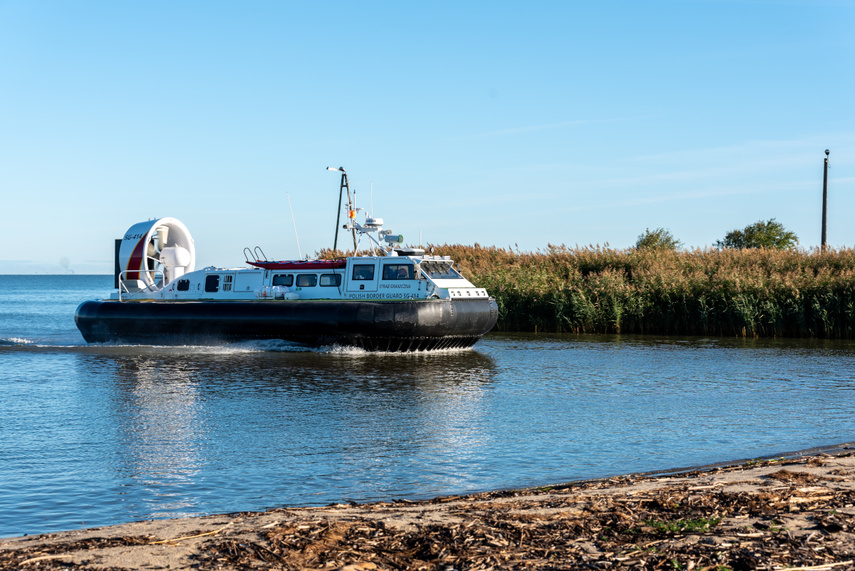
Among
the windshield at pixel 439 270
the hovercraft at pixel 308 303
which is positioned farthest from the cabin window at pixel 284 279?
the windshield at pixel 439 270

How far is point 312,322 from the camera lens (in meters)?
18.3

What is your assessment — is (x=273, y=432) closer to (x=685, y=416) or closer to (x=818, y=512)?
(x=685, y=416)

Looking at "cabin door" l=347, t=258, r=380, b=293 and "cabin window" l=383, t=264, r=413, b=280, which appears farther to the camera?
"cabin door" l=347, t=258, r=380, b=293

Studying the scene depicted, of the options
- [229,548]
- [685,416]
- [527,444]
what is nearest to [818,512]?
[229,548]

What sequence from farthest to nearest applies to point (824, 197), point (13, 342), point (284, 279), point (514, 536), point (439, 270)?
point (824, 197) < point (13, 342) < point (284, 279) < point (439, 270) < point (514, 536)

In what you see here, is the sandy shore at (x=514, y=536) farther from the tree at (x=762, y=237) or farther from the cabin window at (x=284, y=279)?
the tree at (x=762, y=237)

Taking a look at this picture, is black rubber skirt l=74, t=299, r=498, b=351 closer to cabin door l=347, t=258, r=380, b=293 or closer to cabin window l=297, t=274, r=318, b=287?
cabin door l=347, t=258, r=380, b=293

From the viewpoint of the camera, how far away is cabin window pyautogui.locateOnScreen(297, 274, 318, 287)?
19.1 m

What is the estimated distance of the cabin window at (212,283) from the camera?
2012cm

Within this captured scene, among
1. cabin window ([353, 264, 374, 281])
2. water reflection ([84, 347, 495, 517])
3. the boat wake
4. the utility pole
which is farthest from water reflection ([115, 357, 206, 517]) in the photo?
the utility pole

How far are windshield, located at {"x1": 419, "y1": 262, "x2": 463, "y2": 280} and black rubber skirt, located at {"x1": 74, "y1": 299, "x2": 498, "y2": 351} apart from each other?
91 cm

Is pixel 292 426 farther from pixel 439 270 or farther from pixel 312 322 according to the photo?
pixel 439 270

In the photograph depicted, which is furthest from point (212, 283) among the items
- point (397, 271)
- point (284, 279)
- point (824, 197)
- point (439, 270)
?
point (824, 197)

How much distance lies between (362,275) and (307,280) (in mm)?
1472
